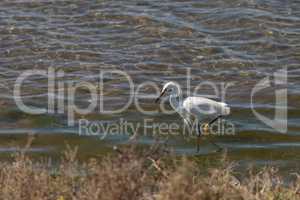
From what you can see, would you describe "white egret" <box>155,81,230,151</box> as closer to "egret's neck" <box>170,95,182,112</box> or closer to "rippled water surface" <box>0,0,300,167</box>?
"egret's neck" <box>170,95,182,112</box>

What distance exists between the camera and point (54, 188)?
6.74m

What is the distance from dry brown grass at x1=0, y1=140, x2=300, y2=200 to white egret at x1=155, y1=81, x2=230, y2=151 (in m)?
3.77

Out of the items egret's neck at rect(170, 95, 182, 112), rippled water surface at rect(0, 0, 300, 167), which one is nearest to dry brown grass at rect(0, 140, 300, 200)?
rippled water surface at rect(0, 0, 300, 167)

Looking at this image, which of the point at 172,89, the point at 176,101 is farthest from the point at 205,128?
the point at 172,89

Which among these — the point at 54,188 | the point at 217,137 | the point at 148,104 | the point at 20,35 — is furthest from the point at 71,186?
the point at 20,35

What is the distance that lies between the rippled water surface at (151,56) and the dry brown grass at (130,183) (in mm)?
3422

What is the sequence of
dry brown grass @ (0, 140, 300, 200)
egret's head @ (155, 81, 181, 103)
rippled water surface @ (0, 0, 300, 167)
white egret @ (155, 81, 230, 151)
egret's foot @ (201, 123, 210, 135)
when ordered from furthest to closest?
egret's head @ (155, 81, 181, 103) → egret's foot @ (201, 123, 210, 135) → white egret @ (155, 81, 230, 151) → rippled water surface @ (0, 0, 300, 167) → dry brown grass @ (0, 140, 300, 200)

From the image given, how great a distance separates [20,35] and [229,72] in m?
4.81

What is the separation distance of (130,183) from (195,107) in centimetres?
530

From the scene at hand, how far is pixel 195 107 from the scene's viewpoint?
36.7ft

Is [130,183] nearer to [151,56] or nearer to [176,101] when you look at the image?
[176,101]

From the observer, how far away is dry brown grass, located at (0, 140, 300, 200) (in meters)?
5.89

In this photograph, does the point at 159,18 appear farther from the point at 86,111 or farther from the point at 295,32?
the point at 86,111

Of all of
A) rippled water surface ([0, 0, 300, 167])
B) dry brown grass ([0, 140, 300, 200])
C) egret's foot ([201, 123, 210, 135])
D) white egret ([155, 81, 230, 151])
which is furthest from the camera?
egret's foot ([201, 123, 210, 135])
